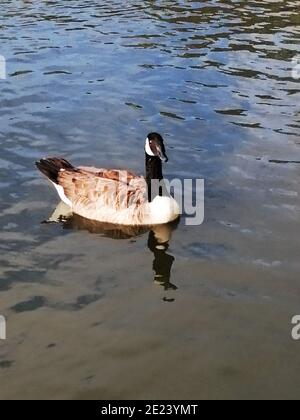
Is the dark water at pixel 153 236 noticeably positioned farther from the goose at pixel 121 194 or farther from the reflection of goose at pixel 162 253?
the goose at pixel 121 194

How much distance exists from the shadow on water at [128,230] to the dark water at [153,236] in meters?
0.08

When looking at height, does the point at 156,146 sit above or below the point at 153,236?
above

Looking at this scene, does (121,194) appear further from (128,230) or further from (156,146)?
(156,146)

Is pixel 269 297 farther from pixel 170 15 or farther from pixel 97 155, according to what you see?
pixel 170 15

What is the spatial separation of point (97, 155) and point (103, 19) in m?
11.2

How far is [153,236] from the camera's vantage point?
33.1ft

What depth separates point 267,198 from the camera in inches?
424

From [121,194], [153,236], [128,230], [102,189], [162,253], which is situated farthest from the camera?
[102,189]

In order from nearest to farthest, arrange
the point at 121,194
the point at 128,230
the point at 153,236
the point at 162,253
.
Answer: the point at 162,253 < the point at 153,236 < the point at 128,230 < the point at 121,194

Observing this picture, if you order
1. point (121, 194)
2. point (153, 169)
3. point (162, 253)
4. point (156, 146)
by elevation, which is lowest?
point (162, 253)

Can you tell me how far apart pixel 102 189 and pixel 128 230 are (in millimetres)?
806

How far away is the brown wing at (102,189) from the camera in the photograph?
10406 millimetres

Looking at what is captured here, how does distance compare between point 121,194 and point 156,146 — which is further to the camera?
point 121,194

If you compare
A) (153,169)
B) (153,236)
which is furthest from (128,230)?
(153,169)
